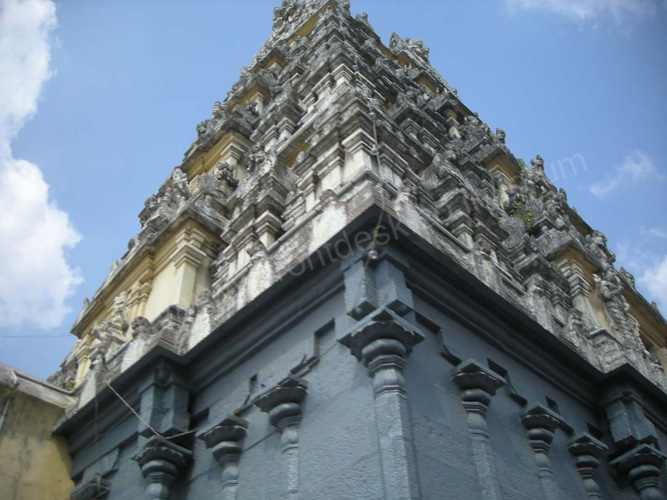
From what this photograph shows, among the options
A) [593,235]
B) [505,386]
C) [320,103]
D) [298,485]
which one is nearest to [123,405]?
[298,485]

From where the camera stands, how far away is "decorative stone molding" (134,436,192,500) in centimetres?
889

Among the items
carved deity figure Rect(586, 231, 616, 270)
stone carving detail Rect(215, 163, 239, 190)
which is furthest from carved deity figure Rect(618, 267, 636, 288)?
stone carving detail Rect(215, 163, 239, 190)

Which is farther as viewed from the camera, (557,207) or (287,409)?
(557,207)

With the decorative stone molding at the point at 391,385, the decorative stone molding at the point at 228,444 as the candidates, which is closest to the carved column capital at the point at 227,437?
the decorative stone molding at the point at 228,444

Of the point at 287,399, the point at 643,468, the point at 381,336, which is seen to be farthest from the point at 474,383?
the point at 643,468

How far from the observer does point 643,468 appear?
9930 mm

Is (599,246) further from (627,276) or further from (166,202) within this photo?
(166,202)

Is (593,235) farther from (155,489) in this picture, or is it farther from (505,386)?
(155,489)

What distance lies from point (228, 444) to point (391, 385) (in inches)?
99.2

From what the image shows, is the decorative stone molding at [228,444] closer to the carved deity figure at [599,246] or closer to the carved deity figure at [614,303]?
the carved deity figure at [614,303]

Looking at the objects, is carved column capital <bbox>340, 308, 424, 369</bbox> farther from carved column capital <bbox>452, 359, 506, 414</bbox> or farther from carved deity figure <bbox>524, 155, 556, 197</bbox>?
carved deity figure <bbox>524, 155, 556, 197</bbox>

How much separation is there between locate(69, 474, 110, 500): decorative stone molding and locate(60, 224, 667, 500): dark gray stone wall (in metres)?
0.14

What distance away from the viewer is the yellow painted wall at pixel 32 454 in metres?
10.4

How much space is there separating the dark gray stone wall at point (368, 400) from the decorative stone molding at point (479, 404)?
6 cm
